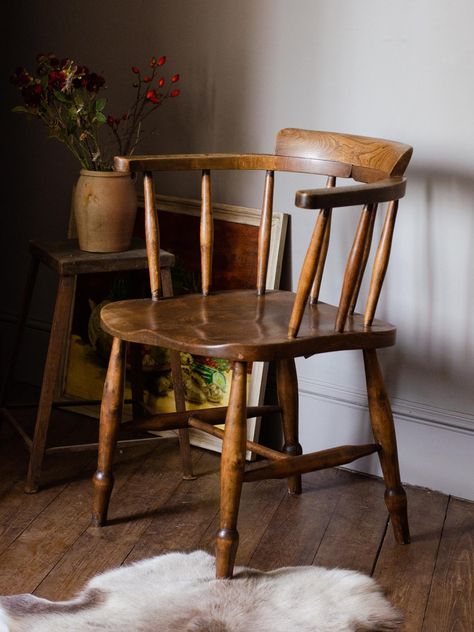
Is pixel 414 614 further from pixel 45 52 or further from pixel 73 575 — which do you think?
pixel 45 52

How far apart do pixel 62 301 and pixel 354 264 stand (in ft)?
2.45

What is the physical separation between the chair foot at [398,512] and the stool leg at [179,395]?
1.84 ft

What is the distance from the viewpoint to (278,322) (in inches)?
79.5

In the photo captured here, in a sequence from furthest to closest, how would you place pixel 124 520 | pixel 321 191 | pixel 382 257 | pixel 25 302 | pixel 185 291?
pixel 185 291 → pixel 25 302 → pixel 124 520 → pixel 382 257 → pixel 321 191

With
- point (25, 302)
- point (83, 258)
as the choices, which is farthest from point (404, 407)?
point (25, 302)

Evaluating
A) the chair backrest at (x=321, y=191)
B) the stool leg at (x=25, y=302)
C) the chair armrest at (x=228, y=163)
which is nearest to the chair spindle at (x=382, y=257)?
the chair backrest at (x=321, y=191)

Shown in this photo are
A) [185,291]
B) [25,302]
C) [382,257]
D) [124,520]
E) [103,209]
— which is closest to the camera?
[382,257]

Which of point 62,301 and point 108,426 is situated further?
point 62,301

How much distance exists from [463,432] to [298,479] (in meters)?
0.45

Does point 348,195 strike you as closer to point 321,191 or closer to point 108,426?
point 321,191

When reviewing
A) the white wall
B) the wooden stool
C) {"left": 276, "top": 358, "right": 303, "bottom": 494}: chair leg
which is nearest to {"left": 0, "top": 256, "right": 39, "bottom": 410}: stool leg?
the wooden stool

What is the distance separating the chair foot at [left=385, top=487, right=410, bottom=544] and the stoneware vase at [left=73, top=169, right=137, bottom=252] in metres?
0.92

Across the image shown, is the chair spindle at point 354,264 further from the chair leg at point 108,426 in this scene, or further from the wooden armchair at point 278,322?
the chair leg at point 108,426

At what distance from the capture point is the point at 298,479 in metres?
2.38
